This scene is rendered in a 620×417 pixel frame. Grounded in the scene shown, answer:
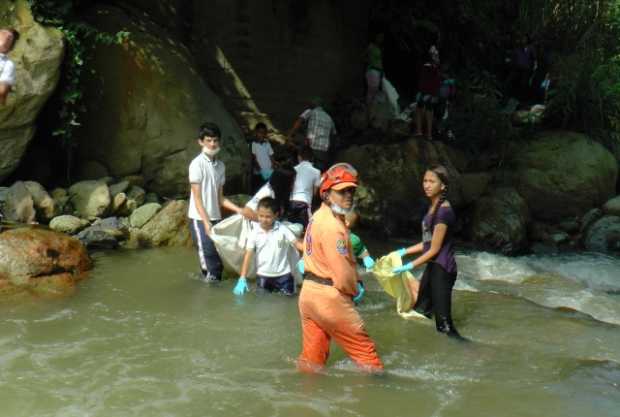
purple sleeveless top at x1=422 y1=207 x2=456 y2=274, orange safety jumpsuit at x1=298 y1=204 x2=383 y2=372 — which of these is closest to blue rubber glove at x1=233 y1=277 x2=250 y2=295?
purple sleeveless top at x1=422 y1=207 x2=456 y2=274

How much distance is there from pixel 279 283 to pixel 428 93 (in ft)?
20.5

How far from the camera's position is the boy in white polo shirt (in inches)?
279

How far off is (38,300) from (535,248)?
769cm

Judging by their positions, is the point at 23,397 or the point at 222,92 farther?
the point at 222,92

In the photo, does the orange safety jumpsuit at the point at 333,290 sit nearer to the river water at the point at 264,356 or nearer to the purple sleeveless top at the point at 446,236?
the river water at the point at 264,356

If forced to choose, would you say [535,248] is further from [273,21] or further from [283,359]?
[283,359]

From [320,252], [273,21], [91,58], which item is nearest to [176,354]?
[320,252]

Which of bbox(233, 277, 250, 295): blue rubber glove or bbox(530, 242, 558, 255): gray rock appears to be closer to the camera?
bbox(233, 277, 250, 295): blue rubber glove

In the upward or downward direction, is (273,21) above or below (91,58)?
above

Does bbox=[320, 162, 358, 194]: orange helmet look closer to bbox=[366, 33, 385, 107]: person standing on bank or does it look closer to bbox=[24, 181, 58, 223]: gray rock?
bbox=[24, 181, 58, 223]: gray rock

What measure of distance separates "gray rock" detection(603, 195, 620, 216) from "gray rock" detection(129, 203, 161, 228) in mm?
7289

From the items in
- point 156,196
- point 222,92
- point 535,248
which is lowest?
point 535,248

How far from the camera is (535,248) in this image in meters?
11.5

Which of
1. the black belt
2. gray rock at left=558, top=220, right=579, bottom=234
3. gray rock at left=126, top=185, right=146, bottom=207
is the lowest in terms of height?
gray rock at left=558, top=220, right=579, bottom=234
